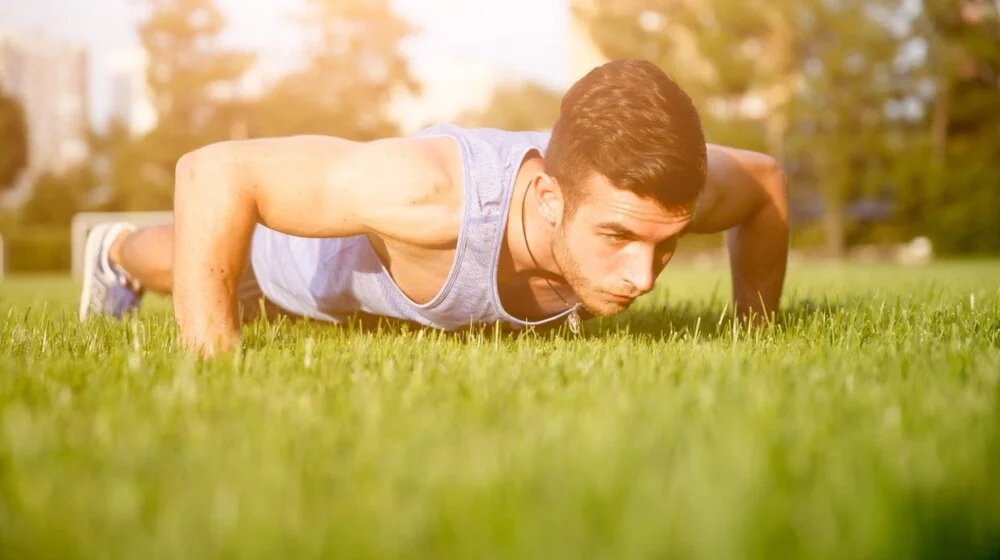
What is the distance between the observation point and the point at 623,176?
2.83 meters

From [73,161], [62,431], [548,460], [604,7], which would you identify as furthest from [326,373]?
[73,161]

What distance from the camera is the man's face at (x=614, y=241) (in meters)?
2.86

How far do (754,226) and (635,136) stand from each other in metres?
1.41

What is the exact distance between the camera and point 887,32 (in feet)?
89.5

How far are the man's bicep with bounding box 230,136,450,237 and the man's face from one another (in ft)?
1.90

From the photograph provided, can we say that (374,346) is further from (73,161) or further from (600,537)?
(73,161)

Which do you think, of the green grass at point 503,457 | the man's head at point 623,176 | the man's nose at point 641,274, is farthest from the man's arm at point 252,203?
the man's nose at point 641,274

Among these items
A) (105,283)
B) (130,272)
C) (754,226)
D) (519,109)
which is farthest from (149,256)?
(519,109)

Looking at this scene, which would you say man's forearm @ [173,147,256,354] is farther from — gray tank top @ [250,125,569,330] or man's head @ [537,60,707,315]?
man's head @ [537,60,707,315]

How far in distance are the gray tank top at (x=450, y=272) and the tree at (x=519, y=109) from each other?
3619 centimetres

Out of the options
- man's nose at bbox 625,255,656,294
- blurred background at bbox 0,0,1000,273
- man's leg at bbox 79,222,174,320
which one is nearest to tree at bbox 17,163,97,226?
blurred background at bbox 0,0,1000,273

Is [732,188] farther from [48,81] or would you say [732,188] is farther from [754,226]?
[48,81]

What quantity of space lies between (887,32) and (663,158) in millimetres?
28289

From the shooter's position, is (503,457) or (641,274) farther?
(641,274)
